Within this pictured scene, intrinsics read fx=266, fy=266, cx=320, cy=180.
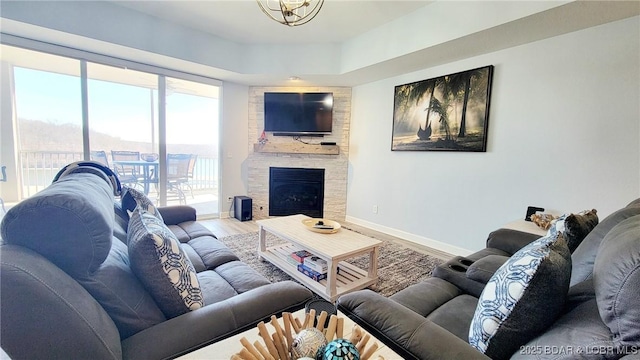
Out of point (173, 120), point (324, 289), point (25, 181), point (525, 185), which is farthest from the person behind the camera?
point (173, 120)

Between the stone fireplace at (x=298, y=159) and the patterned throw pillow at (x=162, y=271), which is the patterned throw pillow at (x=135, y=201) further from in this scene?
the stone fireplace at (x=298, y=159)

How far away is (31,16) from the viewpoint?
2.56 m

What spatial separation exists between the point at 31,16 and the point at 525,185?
5.13 meters

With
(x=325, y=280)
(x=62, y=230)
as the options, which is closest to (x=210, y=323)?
(x=62, y=230)

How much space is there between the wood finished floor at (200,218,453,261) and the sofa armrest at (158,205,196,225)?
1205 millimetres

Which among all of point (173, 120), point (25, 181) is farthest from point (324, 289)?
point (25, 181)

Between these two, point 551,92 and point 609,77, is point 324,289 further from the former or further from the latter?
point 609,77

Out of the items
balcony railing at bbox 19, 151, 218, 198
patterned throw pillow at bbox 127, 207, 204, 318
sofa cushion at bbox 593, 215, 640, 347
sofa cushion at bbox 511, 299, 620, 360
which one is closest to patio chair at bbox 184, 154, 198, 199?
balcony railing at bbox 19, 151, 218, 198

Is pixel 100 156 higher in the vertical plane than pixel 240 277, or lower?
higher

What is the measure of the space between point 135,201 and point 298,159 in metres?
3.31

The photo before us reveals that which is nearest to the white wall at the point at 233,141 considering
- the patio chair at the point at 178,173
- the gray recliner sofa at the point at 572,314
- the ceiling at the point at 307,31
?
the ceiling at the point at 307,31

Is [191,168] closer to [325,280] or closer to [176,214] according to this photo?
[176,214]

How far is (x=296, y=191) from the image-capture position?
484 cm

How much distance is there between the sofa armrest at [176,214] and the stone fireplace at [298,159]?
221 centimetres
